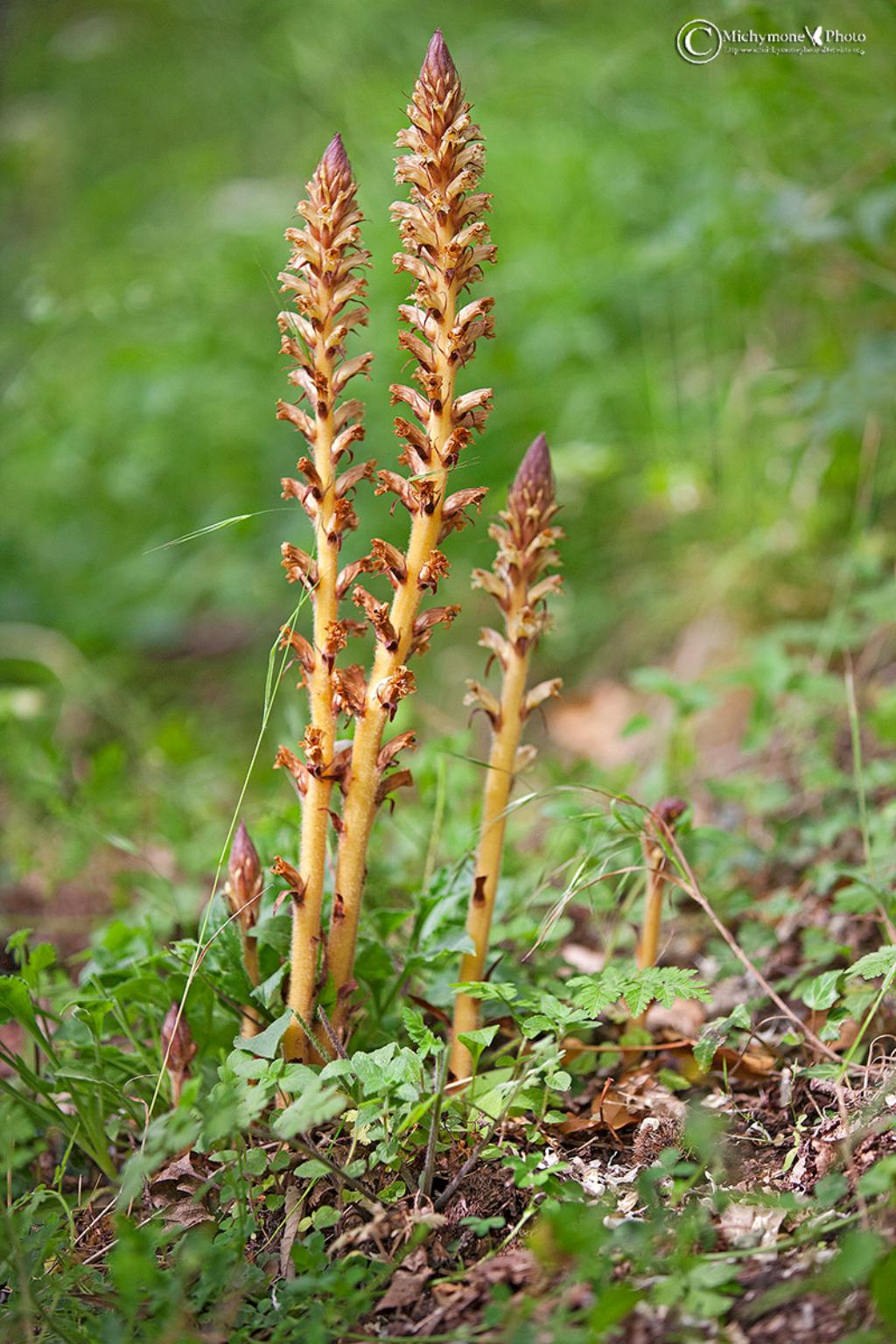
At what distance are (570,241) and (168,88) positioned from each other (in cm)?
431

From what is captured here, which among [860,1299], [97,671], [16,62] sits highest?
[16,62]

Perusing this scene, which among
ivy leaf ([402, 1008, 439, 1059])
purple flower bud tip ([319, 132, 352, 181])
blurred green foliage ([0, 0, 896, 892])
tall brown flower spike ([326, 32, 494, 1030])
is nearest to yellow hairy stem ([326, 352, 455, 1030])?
tall brown flower spike ([326, 32, 494, 1030])

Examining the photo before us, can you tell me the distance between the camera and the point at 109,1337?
1290 millimetres

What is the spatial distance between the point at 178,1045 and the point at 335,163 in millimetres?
1366

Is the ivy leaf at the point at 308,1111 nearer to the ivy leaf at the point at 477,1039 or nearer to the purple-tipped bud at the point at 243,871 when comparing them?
the ivy leaf at the point at 477,1039

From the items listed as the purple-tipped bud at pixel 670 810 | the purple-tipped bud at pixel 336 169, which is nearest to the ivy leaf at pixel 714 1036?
the purple-tipped bud at pixel 670 810

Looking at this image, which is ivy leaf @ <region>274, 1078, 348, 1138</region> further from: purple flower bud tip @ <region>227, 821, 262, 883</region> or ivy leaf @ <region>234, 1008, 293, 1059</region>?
purple flower bud tip @ <region>227, 821, 262, 883</region>

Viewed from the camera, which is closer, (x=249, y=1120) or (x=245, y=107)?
(x=249, y=1120)

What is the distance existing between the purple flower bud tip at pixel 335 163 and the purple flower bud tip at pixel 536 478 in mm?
463

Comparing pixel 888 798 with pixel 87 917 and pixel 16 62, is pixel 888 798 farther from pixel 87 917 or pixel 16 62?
pixel 16 62

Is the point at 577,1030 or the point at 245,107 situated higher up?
the point at 245,107

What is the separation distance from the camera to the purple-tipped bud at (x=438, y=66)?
1478 millimetres

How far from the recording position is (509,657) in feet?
5.56

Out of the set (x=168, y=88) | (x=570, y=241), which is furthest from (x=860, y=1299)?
(x=168, y=88)
